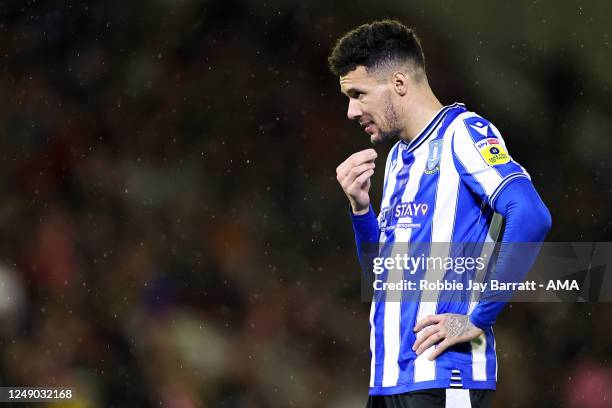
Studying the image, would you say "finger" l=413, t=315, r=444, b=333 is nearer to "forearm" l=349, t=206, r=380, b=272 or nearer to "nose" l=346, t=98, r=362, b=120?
"forearm" l=349, t=206, r=380, b=272

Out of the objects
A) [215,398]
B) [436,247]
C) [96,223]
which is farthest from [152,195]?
[436,247]

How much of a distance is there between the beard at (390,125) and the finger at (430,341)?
45 centimetres

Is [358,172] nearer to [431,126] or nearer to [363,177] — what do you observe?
[363,177]

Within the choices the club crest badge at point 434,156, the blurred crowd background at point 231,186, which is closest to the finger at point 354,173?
the club crest badge at point 434,156

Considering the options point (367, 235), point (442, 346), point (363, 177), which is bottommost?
point (442, 346)

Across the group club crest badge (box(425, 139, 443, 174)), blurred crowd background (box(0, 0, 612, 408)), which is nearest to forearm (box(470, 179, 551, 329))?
club crest badge (box(425, 139, 443, 174))

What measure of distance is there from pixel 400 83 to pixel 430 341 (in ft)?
1.89

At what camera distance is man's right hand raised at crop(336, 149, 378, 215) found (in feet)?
5.72

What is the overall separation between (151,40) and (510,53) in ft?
6.96

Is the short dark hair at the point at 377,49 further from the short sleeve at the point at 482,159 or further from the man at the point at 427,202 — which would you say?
the short sleeve at the point at 482,159

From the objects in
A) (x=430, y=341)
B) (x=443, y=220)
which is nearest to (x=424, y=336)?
(x=430, y=341)

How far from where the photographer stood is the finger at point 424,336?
1.69m

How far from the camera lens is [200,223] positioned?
4.84 m

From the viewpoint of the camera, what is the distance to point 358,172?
175 cm
